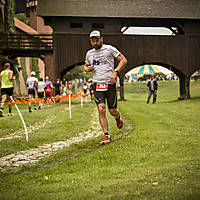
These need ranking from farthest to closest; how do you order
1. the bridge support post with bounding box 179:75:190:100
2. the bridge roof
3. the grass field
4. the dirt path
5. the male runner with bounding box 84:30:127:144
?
1. the bridge support post with bounding box 179:75:190:100
2. the bridge roof
3. the male runner with bounding box 84:30:127:144
4. the dirt path
5. the grass field

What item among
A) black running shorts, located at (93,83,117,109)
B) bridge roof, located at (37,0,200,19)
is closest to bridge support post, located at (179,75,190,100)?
bridge roof, located at (37,0,200,19)

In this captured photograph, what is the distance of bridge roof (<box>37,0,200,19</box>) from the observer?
25078 mm

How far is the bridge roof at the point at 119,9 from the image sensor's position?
2508 cm

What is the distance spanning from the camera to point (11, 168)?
4977 millimetres

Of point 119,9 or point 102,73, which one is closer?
point 102,73

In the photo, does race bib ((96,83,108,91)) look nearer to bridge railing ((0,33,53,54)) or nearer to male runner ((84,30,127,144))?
male runner ((84,30,127,144))

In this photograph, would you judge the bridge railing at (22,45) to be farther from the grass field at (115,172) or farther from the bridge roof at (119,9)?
the grass field at (115,172)

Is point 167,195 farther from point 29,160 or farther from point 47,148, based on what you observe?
point 47,148

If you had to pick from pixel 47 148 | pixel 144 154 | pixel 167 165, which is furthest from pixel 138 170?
pixel 47 148

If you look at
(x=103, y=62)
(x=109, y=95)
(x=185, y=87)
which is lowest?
(x=185, y=87)

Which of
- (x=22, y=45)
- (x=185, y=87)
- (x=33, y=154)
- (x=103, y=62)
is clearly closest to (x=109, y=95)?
(x=103, y=62)

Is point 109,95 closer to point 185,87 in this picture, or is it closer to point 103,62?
point 103,62

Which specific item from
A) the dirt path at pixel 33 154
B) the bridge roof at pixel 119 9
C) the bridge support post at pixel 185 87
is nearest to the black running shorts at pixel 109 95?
the dirt path at pixel 33 154

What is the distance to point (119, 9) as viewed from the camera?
25.8 meters
